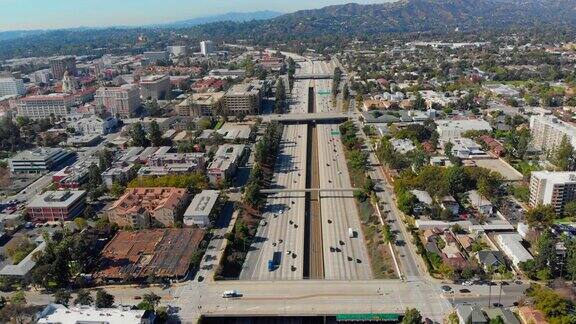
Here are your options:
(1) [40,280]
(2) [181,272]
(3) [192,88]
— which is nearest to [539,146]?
(2) [181,272]

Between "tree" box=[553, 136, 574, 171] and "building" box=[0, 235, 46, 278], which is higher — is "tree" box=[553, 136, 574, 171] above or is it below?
above

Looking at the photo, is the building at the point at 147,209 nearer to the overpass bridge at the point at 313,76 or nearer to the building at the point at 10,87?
the overpass bridge at the point at 313,76

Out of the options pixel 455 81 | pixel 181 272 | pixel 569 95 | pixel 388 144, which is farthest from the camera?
pixel 455 81

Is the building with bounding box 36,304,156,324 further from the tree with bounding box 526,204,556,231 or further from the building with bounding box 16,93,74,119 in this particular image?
the building with bounding box 16,93,74,119

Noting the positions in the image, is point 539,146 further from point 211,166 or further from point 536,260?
point 211,166

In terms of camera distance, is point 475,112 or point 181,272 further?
point 475,112

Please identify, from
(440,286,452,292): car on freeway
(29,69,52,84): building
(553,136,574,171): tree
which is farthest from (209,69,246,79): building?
(440,286,452,292): car on freeway

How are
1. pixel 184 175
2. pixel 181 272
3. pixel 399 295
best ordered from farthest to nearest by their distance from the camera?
pixel 184 175
pixel 181 272
pixel 399 295

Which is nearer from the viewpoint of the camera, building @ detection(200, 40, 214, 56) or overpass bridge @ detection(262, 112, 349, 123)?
overpass bridge @ detection(262, 112, 349, 123)
